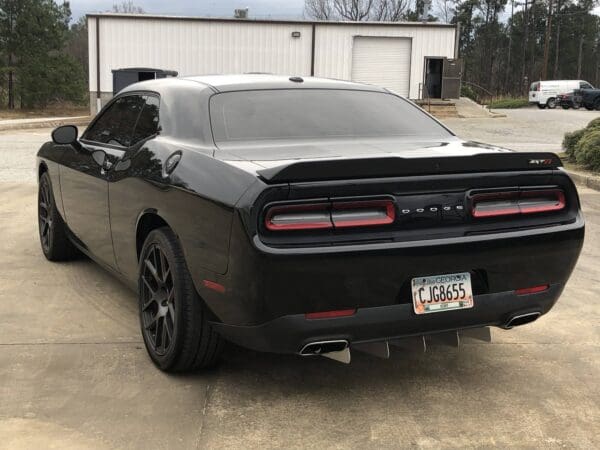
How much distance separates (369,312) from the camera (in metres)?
2.90

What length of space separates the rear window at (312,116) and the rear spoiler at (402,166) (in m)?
0.86

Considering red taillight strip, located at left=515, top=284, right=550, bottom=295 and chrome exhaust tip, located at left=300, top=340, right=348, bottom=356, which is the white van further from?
chrome exhaust tip, located at left=300, top=340, right=348, bottom=356

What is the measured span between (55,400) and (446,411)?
73.5 inches

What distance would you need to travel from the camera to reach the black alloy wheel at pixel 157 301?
342 cm

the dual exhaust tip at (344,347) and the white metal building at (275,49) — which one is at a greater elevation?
the white metal building at (275,49)

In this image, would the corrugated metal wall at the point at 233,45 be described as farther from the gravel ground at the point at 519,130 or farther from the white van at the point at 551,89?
the white van at the point at 551,89

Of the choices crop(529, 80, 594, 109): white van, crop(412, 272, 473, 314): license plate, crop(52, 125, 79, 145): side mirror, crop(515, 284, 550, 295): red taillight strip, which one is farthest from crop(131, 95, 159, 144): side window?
crop(529, 80, 594, 109): white van

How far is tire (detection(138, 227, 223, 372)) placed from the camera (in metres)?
3.24

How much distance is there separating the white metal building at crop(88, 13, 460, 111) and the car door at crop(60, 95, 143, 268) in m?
28.3

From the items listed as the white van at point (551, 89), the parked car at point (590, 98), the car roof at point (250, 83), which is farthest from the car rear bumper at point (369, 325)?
the white van at point (551, 89)

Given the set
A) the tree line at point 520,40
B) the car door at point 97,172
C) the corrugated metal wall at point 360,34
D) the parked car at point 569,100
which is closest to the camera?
the car door at point 97,172

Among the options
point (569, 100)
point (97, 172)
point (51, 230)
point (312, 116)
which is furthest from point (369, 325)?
point (569, 100)

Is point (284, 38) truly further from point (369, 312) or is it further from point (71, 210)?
point (369, 312)

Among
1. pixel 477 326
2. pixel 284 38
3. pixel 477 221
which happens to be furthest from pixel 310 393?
pixel 284 38
